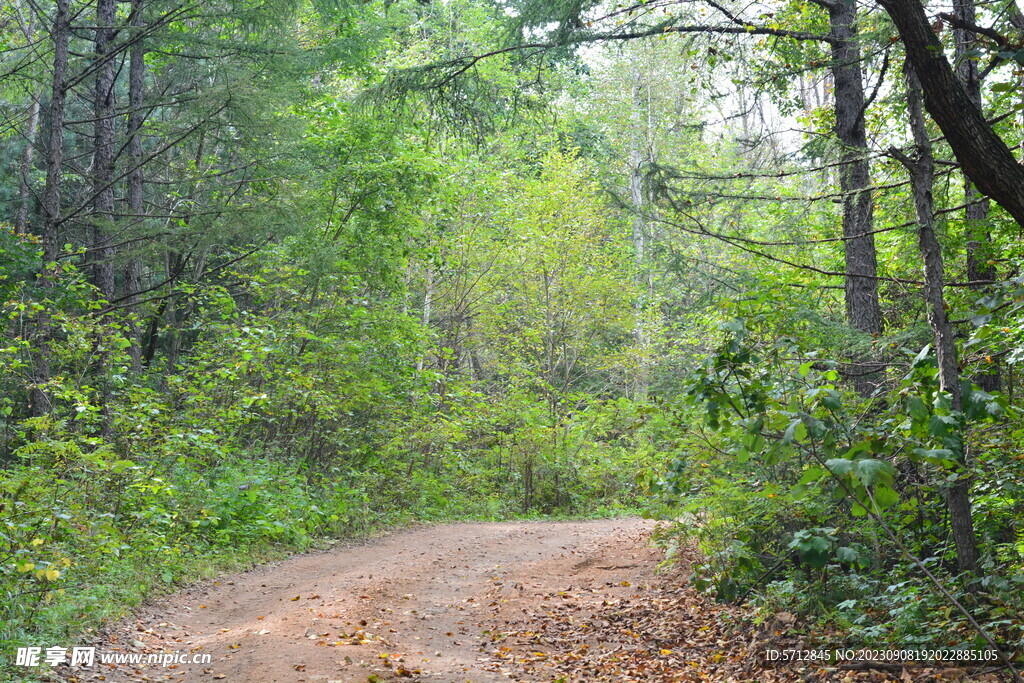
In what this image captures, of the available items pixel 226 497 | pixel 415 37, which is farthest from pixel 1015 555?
pixel 415 37

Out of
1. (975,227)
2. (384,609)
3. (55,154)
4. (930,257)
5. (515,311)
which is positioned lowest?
(384,609)

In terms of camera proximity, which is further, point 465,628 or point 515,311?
point 515,311

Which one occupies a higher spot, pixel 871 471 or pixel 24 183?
pixel 24 183

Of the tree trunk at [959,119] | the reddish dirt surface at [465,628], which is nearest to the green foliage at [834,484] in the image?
the reddish dirt surface at [465,628]

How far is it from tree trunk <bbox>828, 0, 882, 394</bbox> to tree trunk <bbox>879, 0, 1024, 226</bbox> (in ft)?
11.2

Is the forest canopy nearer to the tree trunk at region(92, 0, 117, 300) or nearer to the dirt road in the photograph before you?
the tree trunk at region(92, 0, 117, 300)

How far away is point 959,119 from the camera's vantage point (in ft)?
14.3

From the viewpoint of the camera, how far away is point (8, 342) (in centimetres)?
952

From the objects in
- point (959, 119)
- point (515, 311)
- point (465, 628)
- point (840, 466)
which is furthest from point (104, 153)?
point (840, 466)

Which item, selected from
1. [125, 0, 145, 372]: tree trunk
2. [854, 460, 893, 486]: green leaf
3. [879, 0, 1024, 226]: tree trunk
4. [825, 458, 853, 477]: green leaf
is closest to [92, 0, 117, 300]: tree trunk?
[125, 0, 145, 372]: tree trunk

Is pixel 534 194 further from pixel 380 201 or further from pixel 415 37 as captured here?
pixel 415 37

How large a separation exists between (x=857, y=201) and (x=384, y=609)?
20.5 ft

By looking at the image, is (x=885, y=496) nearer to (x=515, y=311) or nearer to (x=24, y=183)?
(x=24, y=183)

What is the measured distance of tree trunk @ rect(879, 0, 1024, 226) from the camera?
4.26m
